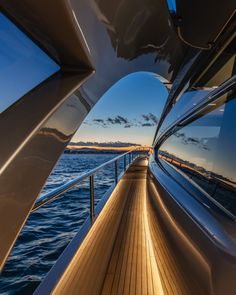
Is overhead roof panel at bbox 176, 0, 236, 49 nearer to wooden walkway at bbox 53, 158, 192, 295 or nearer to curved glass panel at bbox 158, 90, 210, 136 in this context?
curved glass panel at bbox 158, 90, 210, 136

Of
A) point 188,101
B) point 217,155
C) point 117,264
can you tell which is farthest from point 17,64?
point 188,101

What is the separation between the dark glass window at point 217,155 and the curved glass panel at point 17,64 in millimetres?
855

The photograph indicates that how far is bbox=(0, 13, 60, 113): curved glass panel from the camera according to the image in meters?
1.12

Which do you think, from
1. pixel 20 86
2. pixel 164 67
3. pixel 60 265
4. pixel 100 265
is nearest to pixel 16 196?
pixel 20 86

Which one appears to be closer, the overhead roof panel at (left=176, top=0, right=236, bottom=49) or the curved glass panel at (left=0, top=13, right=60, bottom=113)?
the curved glass panel at (left=0, top=13, right=60, bottom=113)

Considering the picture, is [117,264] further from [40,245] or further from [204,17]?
[40,245]

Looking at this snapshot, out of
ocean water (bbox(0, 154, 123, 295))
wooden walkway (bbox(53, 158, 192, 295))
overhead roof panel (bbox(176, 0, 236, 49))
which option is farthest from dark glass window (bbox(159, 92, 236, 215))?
overhead roof panel (bbox(176, 0, 236, 49))

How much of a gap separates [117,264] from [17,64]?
154 centimetres

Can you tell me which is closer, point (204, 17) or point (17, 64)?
point (17, 64)

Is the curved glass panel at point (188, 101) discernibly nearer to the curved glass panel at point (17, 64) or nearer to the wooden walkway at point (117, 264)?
the curved glass panel at point (17, 64)

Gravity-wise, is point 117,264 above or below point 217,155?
below

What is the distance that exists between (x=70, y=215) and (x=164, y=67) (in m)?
4.35

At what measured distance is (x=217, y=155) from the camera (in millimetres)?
1283

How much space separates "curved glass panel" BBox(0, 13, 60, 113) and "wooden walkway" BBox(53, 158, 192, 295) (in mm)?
913
